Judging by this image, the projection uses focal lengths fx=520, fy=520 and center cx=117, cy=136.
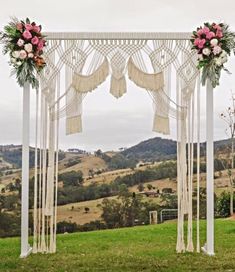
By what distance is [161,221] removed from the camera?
8.00m

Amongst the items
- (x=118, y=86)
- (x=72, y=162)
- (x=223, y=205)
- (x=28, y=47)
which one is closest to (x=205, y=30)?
(x=118, y=86)

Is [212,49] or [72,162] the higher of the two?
[212,49]

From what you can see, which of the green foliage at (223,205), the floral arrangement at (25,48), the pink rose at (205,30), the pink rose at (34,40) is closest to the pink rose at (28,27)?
the floral arrangement at (25,48)

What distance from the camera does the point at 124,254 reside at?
5715mm

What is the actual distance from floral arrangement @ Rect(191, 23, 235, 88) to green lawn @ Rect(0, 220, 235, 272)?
183 centimetres

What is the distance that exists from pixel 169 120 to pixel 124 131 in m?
2.04

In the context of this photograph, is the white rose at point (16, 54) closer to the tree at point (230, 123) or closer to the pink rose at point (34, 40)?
the pink rose at point (34, 40)

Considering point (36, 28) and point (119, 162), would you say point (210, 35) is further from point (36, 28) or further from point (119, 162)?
point (119, 162)

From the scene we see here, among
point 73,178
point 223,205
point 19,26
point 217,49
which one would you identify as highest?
point 19,26

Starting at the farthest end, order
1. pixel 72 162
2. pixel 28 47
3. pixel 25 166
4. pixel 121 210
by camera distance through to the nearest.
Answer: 1. pixel 121 210
2. pixel 72 162
3. pixel 25 166
4. pixel 28 47

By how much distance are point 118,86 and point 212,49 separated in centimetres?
104

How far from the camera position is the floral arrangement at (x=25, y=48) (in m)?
5.26

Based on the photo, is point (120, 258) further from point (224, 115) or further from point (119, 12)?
point (224, 115)

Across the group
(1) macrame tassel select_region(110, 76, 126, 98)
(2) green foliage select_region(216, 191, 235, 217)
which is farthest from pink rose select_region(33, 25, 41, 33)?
(2) green foliage select_region(216, 191, 235, 217)
